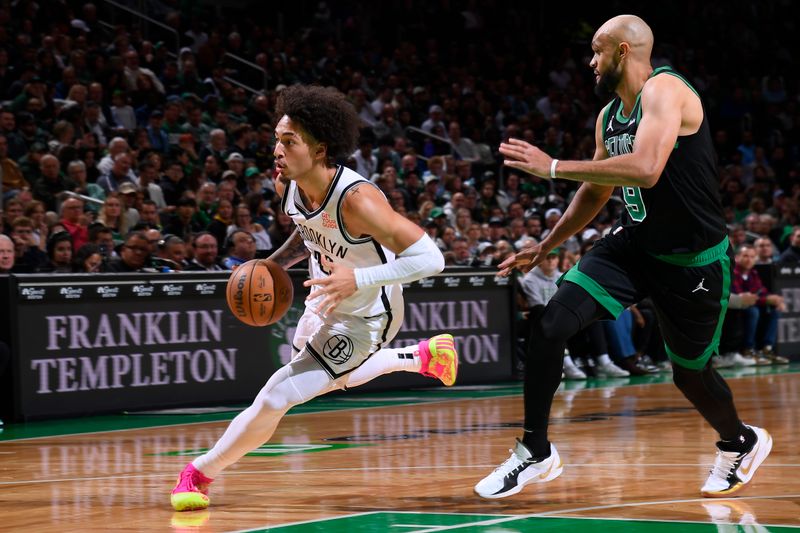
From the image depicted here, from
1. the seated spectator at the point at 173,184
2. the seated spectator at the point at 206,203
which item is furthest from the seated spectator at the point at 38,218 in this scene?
the seated spectator at the point at 173,184

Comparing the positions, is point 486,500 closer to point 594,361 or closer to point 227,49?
point 594,361

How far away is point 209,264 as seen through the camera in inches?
467

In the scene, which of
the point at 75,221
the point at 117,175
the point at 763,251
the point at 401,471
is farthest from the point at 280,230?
the point at 763,251

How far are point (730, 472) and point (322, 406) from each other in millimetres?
6035

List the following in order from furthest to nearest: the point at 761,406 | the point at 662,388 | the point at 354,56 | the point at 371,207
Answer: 1. the point at 354,56
2. the point at 662,388
3. the point at 761,406
4. the point at 371,207

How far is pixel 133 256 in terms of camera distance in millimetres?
11188

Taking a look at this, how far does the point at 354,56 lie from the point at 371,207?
1566 cm

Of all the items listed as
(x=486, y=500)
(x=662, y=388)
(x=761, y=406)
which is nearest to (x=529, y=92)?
(x=662, y=388)

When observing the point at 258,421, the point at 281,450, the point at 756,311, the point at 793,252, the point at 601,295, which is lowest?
the point at 281,450

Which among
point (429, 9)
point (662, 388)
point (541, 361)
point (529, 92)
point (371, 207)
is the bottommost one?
point (662, 388)

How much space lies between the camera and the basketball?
5.82 m

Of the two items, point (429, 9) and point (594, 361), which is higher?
point (429, 9)

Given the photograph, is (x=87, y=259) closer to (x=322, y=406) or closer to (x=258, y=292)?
(x=322, y=406)

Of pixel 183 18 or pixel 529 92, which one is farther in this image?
pixel 529 92
